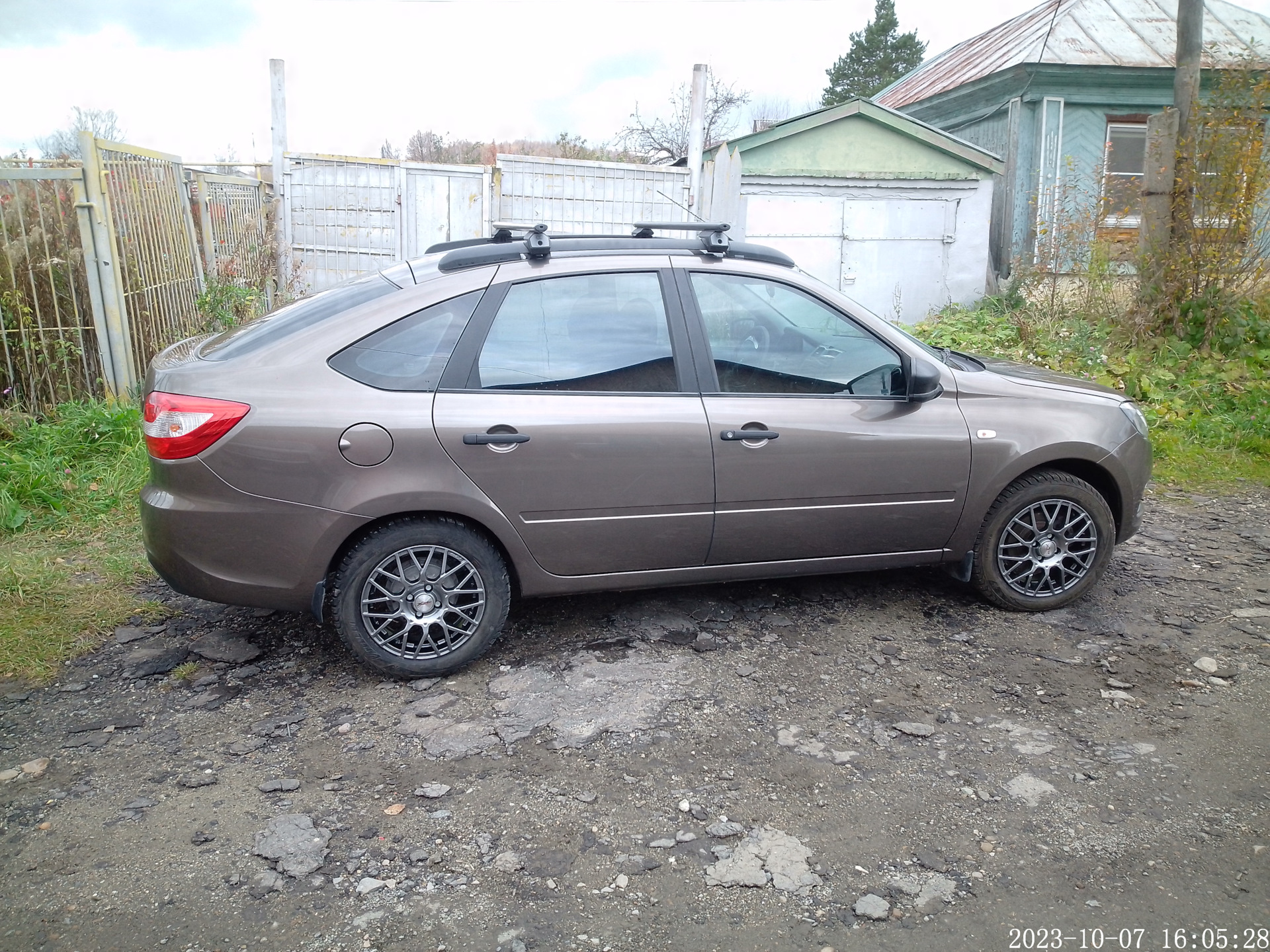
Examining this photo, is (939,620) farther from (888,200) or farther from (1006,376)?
(888,200)

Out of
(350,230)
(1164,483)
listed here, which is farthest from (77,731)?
(350,230)

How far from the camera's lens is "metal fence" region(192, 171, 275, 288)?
8688mm

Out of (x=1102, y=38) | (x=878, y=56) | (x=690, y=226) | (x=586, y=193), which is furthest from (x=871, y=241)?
(x=878, y=56)

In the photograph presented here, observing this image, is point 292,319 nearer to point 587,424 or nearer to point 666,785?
point 587,424

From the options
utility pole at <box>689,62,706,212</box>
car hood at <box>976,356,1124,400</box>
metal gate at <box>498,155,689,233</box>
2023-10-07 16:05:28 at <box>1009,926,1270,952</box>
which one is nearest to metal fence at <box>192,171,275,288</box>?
metal gate at <box>498,155,689,233</box>

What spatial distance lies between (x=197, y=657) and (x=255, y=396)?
1.26 meters

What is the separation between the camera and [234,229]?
379 inches

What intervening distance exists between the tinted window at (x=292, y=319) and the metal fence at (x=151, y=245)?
3847 mm

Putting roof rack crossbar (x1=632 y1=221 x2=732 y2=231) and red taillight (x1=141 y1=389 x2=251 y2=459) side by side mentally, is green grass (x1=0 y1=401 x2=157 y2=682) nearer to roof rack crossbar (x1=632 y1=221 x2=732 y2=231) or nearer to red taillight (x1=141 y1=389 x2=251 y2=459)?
red taillight (x1=141 y1=389 x2=251 y2=459)

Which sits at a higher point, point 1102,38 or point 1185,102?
point 1102,38

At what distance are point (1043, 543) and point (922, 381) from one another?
3.38 feet

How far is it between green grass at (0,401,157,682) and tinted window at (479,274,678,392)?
2.19m

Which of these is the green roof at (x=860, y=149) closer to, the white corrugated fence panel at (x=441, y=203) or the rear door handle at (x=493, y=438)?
the white corrugated fence panel at (x=441, y=203)

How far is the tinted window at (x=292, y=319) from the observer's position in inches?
145
